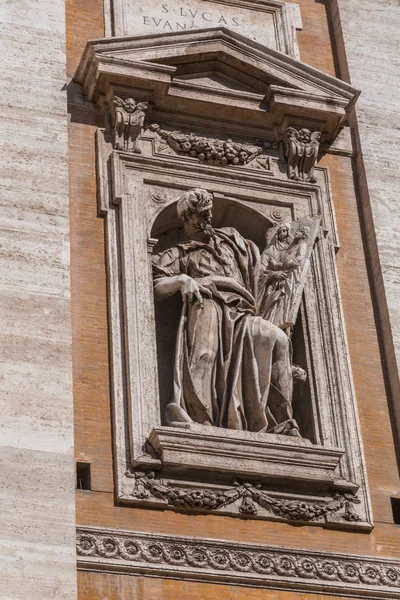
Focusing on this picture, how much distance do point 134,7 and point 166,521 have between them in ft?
17.8

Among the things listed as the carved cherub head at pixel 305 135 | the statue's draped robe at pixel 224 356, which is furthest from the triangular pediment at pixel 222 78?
the statue's draped robe at pixel 224 356

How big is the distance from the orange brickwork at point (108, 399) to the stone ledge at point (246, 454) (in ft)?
1.23

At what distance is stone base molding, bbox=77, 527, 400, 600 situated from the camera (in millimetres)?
12914

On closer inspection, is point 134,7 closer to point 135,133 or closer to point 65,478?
point 135,133

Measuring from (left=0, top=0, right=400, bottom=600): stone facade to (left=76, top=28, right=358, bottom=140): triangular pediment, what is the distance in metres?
0.02

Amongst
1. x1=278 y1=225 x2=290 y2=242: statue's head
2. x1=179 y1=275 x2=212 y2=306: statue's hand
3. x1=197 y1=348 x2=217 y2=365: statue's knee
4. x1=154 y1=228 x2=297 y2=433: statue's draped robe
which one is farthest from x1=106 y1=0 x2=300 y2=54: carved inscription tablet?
x1=197 y1=348 x2=217 y2=365: statue's knee

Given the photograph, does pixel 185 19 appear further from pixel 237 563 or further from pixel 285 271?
pixel 237 563

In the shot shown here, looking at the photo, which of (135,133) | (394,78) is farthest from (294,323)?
(394,78)

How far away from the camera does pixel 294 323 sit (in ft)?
48.3

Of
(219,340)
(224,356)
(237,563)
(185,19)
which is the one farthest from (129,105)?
(237,563)

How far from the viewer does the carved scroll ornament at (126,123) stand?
15305 millimetres

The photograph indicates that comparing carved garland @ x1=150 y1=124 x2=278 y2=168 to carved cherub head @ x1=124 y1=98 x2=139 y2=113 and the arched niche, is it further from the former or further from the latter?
the arched niche

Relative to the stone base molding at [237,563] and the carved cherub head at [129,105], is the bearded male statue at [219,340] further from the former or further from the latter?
the stone base molding at [237,563]

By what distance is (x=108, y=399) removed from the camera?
1386cm
